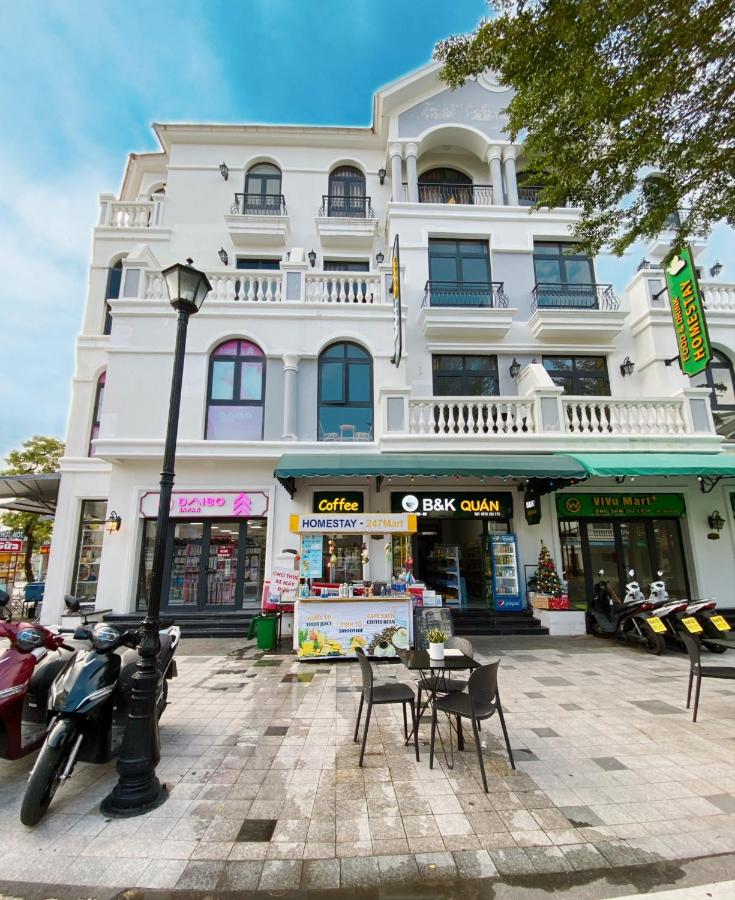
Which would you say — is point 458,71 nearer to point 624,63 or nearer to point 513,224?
point 624,63

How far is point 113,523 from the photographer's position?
33.3 feet

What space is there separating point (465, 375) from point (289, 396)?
510 cm

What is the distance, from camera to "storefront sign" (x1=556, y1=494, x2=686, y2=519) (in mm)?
11031

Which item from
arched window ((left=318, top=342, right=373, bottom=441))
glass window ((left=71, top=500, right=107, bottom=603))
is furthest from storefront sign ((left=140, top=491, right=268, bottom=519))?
arched window ((left=318, top=342, right=373, bottom=441))

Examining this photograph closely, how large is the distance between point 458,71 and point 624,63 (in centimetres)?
221

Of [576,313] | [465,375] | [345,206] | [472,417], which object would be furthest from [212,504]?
[576,313]

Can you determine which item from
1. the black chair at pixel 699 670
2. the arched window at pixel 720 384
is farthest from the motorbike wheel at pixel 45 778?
the arched window at pixel 720 384

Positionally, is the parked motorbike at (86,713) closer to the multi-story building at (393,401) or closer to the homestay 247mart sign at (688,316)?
the multi-story building at (393,401)

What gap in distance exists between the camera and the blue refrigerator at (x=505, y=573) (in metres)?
10.4

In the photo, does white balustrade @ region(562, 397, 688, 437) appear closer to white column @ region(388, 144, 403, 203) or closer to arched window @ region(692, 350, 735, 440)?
arched window @ region(692, 350, 735, 440)

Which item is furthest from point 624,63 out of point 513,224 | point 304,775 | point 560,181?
point 304,775

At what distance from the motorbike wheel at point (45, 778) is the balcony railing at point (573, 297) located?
13.5 m

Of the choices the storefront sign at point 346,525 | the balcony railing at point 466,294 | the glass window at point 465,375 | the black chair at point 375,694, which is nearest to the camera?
the black chair at point 375,694

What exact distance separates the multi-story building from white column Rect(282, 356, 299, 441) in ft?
0.18
